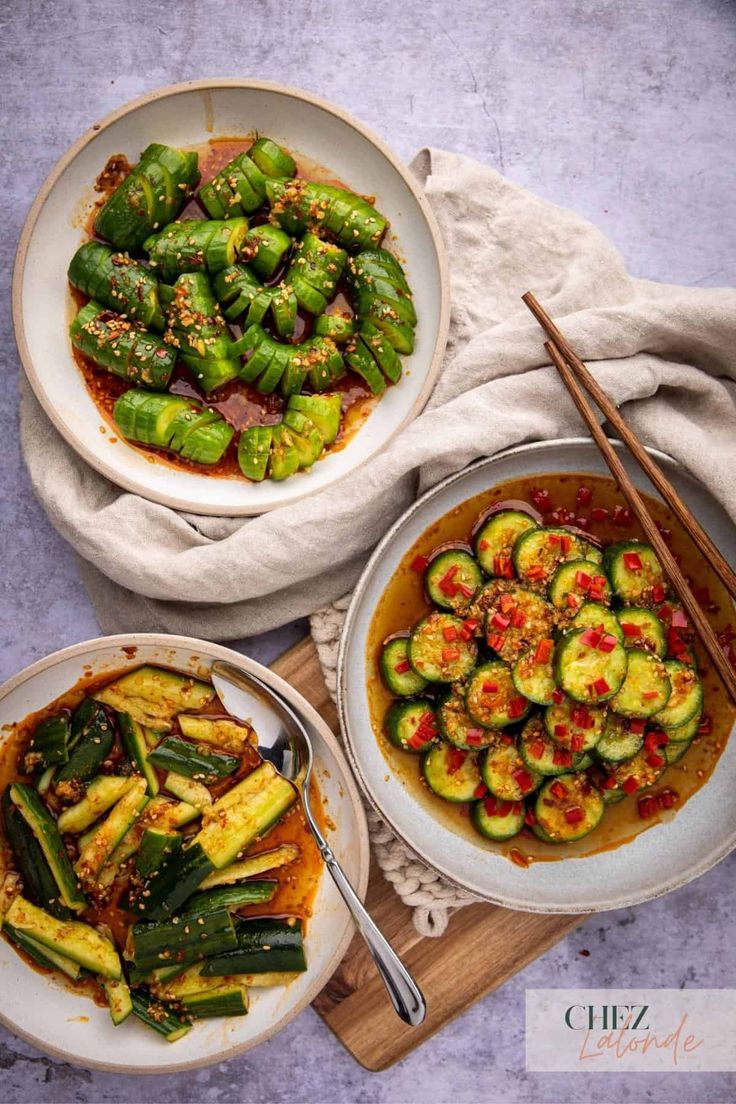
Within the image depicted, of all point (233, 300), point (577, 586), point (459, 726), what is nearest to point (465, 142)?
point (233, 300)

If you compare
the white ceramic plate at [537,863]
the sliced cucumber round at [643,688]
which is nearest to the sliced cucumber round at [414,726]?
the white ceramic plate at [537,863]

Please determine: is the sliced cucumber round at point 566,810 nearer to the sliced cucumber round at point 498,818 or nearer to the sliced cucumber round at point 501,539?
the sliced cucumber round at point 498,818

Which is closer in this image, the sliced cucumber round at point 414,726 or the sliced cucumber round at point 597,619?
→ the sliced cucumber round at point 597,619

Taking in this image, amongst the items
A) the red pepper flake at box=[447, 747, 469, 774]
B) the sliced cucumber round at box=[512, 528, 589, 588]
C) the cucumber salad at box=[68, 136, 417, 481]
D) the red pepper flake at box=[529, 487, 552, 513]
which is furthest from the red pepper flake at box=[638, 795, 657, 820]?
the cucumber salad at box=[68, 136, 417, 481]

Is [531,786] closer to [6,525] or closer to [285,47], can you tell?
[6,525]

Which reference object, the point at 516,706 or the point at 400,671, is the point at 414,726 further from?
the point at 516,706

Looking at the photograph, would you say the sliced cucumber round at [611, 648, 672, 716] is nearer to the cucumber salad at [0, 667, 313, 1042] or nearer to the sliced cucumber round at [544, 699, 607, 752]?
the sliced cucumber round at [544, 699, 607, 752]
